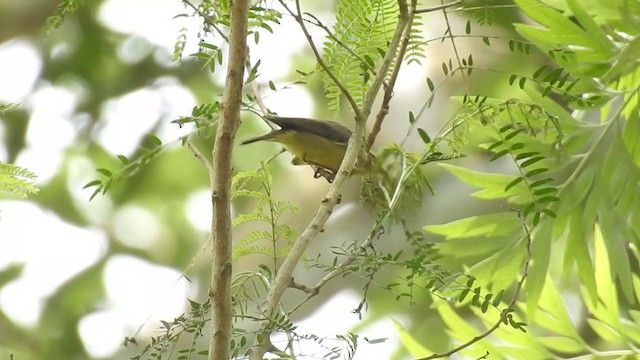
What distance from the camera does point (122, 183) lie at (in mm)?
2686

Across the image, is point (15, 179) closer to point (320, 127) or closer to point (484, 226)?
point (320, 127)

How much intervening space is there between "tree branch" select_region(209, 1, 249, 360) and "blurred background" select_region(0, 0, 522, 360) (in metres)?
1.32

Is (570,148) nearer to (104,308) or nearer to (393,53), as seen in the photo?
(393,53)

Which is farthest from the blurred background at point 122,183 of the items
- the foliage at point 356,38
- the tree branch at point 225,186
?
the tree branch at point 225,186

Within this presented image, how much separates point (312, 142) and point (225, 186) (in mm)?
431

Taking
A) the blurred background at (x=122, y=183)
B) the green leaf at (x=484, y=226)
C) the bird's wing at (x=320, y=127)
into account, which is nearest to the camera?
the bird's wing at (x=320, y=127)

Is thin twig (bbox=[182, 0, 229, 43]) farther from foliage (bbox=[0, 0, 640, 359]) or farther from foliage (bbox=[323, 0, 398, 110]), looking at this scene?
foliage (bbox=[323, 0, 398, 110])

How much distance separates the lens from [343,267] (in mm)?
844

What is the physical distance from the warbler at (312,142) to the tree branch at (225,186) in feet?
1.30

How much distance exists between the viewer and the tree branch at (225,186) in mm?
737

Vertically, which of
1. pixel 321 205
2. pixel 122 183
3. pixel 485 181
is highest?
pixel 122 183

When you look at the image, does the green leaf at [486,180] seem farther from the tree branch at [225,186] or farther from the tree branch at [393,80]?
the tree branch at [225,186]

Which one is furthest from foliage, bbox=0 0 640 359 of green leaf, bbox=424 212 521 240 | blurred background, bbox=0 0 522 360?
blurred background, bbox=0 0 522 360

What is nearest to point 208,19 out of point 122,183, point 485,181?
point 485,181
